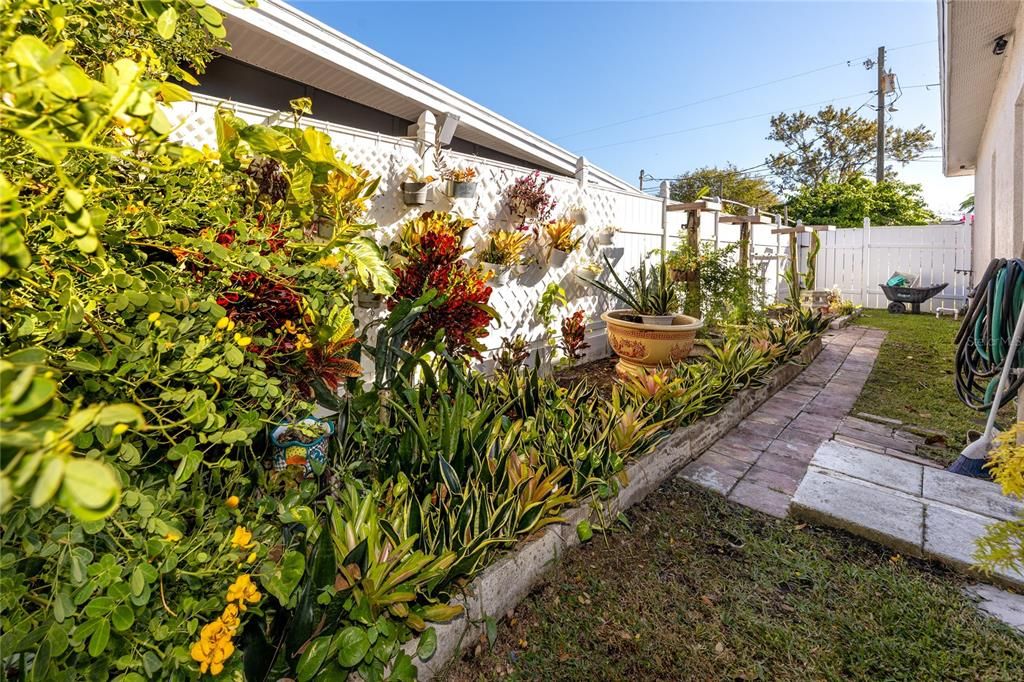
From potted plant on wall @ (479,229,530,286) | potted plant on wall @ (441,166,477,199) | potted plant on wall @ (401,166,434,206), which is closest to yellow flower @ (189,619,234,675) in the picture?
potted plant on wall @ (401,166,434,206)

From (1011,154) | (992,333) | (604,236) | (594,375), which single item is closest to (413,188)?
(594,375)

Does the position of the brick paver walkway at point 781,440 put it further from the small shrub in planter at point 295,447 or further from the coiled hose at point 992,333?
the small shrub in planter at point 295,447

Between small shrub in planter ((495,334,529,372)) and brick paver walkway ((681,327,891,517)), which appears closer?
brick paver walkway ((681,327,891,517))

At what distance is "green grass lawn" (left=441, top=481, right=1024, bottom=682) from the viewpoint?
1.43m

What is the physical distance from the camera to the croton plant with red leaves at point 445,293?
249 centimetres

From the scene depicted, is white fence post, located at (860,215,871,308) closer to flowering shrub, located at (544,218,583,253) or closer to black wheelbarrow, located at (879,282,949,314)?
black wheelbarrow, located at (879,282,949,314)

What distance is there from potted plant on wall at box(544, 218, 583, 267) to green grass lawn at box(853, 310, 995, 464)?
8.65ft

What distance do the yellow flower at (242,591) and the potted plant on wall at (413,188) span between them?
8.43 ft

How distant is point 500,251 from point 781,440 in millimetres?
2306

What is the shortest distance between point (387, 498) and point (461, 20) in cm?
870

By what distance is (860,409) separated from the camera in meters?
3.88

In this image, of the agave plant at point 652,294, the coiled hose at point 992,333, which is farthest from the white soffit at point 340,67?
the coiled hose at point 992,333

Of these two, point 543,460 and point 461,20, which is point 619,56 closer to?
point 461,20

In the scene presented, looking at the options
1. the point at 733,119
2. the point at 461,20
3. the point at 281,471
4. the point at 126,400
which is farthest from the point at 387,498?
the point at 733,119
